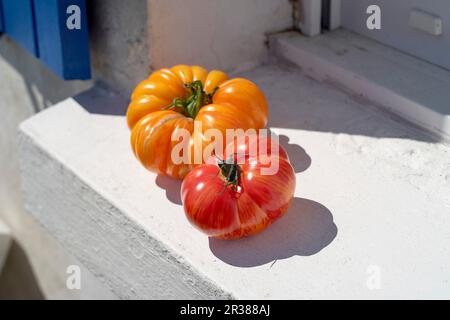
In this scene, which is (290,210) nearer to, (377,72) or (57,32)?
(377,72)

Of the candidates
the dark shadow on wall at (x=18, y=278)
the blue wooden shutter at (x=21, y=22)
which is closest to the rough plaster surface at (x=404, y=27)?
the blue wooden shutter at (x=21, y=22)

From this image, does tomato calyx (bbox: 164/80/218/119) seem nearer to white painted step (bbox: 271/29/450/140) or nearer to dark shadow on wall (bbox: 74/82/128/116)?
dark shadow on wall (bbox: 74/82/128/116)

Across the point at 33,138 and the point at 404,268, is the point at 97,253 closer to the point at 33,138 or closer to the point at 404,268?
the point at 33,138

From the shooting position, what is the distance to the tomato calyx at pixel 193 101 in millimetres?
1742

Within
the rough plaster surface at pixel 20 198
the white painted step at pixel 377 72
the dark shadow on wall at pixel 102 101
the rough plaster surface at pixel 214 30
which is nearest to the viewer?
the white painted step at pixel 377 72

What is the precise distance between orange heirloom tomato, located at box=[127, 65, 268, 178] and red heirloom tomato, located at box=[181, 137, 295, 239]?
0.14 meters

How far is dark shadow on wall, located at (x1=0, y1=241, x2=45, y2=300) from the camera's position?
3117 millimetres

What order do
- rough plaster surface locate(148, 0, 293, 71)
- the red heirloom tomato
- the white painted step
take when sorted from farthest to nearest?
rough plaster surface locate(148, 0, 293, 71), the white painted step, the red heirloom tomato

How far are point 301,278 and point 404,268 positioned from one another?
0.22 metres

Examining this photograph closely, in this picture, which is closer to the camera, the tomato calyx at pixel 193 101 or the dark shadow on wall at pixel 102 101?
the tomato calyx at pixel 193 101

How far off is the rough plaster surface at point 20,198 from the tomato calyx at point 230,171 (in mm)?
1012

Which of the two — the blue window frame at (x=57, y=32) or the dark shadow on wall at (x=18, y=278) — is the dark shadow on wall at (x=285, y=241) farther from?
the dark shadow on wall at (x=18, y=278)

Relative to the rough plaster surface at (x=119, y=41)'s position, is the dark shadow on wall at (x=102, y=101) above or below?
below

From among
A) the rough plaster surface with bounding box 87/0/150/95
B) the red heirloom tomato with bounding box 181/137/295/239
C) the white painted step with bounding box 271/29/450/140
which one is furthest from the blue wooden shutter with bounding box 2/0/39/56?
the red heirloom tomato with bounding box 181/137/295/239
